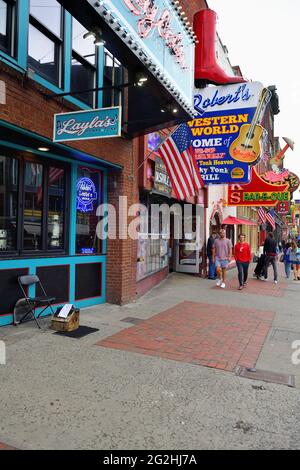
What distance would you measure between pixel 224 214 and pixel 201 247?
5195 mm

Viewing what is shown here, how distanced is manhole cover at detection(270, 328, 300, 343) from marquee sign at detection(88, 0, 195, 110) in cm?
431

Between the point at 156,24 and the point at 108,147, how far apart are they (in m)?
2.56

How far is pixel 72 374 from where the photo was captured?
13.8ft

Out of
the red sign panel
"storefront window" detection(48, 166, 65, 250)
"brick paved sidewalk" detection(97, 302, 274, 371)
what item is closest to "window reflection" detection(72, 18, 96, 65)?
"storefront window" detection(48, 166, 65, 250)

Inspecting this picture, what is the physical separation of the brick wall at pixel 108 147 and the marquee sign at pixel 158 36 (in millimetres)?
1742

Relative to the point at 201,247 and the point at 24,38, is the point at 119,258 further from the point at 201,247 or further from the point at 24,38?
the point at 201,247

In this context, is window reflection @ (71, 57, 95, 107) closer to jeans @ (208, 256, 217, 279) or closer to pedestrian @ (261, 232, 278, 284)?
jeans @ (208, 256, 217, 279)

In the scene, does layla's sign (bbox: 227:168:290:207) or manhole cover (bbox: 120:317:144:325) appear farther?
layla's sign (bbox: 227:168:290:207)

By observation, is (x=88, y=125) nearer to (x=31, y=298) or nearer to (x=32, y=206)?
(x=32, y=206)

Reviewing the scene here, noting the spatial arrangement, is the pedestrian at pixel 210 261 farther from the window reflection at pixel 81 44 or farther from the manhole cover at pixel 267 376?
the manhole cover at pixel 267 376

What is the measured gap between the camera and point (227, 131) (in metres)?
10.1

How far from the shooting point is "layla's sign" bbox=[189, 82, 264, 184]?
9.76m

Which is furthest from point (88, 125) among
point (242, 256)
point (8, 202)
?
point (242, 256)
